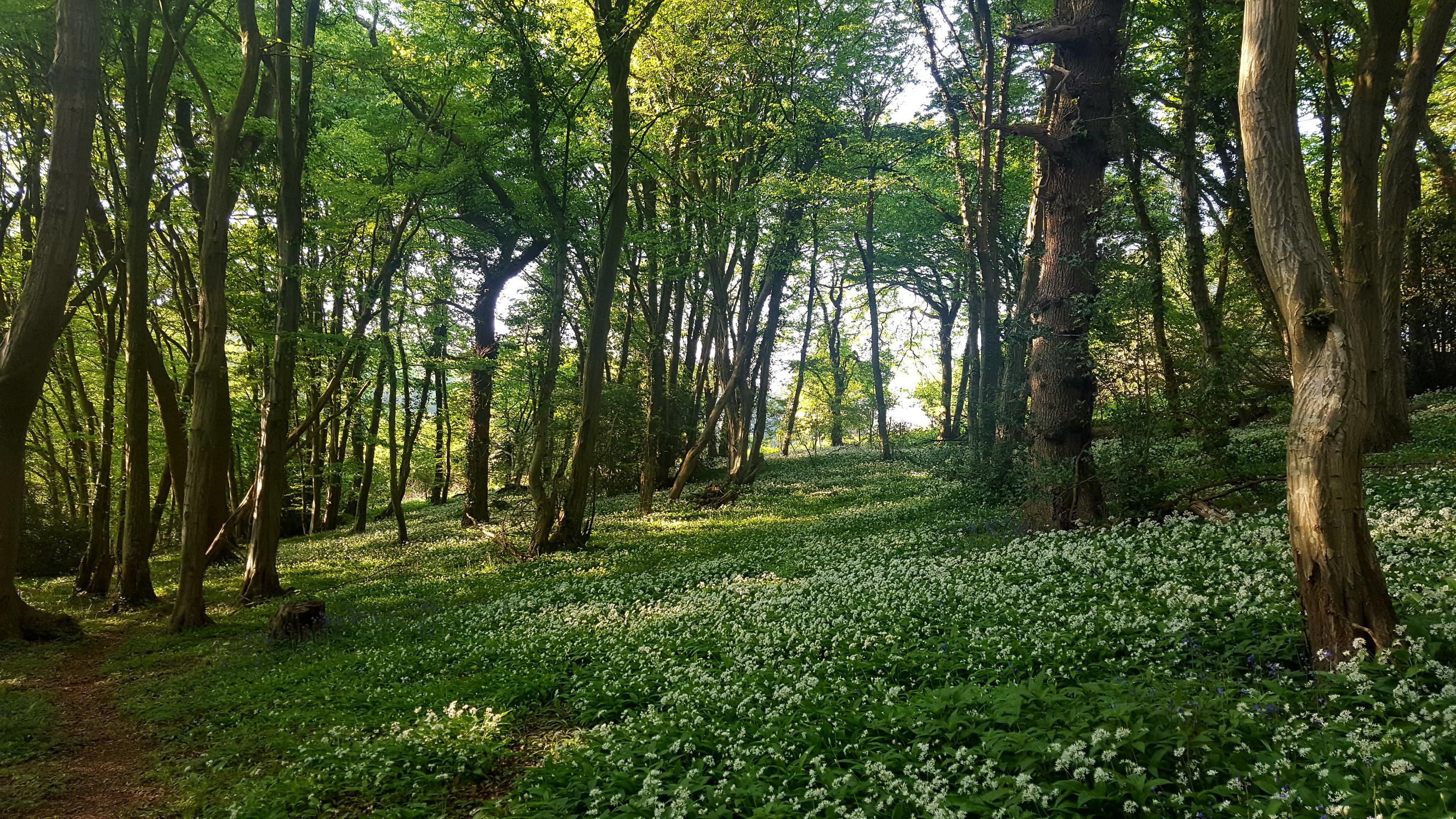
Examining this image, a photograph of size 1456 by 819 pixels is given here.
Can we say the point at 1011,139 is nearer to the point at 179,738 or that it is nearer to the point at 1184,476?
the point at 1184,476

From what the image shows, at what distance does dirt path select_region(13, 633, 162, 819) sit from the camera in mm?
6625

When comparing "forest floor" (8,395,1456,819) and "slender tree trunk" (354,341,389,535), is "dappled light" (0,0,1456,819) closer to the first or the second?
"forest floor" (8,395,1456,819)

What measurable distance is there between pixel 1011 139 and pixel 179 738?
27.9 metres

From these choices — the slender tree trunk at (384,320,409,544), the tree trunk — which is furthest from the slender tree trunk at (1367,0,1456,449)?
the slender tree trunk at (384,320,409,544)

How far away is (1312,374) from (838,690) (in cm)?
455

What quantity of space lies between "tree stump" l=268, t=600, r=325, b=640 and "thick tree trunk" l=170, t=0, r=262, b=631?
222 centimetres

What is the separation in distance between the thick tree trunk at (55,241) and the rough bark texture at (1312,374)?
14816 millimetres

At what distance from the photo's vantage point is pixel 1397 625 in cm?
507

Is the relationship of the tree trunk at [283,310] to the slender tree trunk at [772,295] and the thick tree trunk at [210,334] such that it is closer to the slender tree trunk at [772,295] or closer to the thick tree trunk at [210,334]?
the thick tree trunk at [210,334]

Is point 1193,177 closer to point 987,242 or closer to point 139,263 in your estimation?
point 987,242

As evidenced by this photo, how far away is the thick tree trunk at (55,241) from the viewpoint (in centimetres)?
1029

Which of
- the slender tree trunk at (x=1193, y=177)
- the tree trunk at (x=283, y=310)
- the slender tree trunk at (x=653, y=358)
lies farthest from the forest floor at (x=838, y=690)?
the slender tree trunk at (x=653, y=358)

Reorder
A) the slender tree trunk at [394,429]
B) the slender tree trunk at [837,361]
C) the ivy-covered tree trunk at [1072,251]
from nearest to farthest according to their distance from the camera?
the ivy-covered tree trunk at [1072,251] < the slender tree trunk at [394,429] < the slender tree trunk at [837,361]

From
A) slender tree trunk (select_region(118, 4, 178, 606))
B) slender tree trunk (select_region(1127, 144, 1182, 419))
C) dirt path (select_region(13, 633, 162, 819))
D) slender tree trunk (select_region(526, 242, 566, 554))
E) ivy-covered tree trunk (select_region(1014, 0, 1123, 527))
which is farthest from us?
slender tree trunk (select_region(526, 242, 566, 554))
